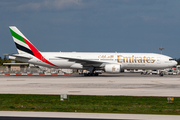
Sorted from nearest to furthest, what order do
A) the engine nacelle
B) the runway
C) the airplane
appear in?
1. the runway
2. the engine nacelle
3. the airplane

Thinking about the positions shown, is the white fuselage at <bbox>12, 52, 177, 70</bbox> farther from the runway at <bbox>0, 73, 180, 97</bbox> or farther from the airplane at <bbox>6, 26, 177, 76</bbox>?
the runway at <bbox>0, 73, 180, 97</bbox>

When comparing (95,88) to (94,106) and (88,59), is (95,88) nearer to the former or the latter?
(94,106)

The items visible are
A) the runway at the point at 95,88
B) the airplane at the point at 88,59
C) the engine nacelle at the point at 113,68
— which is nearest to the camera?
the runway at the point at 95,88

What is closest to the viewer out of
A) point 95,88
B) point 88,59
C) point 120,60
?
point 95,88

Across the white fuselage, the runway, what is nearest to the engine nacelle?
the white fuselage

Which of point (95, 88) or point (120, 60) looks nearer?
point (95, 88)

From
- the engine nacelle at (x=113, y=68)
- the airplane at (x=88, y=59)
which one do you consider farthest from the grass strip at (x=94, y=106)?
the airplane at (x=88, y=59)

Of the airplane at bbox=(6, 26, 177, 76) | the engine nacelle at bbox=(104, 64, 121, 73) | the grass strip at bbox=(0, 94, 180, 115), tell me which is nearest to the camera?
the grass strip at bbox=(0, 94, 180, 115)

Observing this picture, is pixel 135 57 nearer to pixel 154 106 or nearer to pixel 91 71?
pixel 91 71

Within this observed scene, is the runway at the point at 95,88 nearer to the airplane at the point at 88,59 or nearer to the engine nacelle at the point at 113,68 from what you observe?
the engine nacelle at the point at 113,68

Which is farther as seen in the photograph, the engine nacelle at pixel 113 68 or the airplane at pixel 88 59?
the airplane at pixel 88 59

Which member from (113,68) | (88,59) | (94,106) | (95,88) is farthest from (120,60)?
(94,106)

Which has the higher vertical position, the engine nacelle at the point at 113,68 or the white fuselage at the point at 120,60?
the white fuselage at the point at 120,60

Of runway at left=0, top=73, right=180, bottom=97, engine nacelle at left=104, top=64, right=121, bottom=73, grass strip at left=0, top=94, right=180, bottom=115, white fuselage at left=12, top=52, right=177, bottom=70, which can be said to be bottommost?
grass strip at left=0, top=94, right=180, bottom=115
